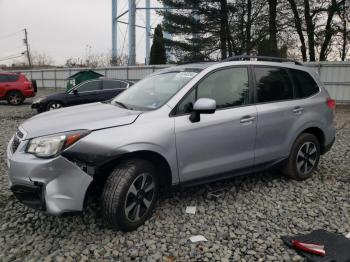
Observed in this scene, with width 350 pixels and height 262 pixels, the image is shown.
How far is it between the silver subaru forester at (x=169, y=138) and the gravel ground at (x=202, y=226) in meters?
0.27

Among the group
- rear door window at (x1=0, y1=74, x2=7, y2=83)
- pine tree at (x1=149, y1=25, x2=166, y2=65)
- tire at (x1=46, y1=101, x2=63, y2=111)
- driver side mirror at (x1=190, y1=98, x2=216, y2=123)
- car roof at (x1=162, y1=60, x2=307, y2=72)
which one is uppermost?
pine tree at (x1=149, y1=25, x2=166, y2=65)

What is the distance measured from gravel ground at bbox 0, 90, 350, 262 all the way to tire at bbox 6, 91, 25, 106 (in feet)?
43.4

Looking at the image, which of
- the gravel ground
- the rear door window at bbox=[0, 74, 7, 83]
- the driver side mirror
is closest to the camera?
the gravel ground

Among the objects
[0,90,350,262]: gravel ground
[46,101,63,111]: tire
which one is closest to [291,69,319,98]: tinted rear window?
[0,90,350,262]: gravel ground

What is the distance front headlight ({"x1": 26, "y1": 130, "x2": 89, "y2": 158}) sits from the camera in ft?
10.4

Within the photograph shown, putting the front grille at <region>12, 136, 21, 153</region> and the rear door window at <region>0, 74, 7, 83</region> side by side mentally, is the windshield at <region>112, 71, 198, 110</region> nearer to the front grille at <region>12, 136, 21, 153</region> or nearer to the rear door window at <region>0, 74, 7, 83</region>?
the front grille at <region>12, 136, 21, 153</region>

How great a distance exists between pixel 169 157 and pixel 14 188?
1483mm

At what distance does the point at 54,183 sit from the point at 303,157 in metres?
3.41

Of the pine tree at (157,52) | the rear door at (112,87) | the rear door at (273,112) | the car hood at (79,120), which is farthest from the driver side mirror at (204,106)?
the pine tree at (157,52)

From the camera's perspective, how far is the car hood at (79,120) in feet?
11.0

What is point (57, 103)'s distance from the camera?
41.7ft

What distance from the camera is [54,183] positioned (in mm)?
3133

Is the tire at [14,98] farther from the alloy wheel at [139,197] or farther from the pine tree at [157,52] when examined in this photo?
the alloy wheel at [139,197]

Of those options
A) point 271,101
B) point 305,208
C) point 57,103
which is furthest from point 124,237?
point 57,103
